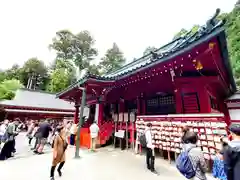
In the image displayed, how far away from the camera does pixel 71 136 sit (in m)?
9.78

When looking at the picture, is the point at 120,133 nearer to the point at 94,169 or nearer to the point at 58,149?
the point at 94,169

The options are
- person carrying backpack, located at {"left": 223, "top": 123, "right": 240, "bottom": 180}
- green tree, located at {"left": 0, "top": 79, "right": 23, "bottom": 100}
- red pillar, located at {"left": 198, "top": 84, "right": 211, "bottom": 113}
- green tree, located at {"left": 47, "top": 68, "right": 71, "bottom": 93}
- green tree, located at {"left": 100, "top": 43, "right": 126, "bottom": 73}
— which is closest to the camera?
person carrying backpack, located at {"left": 223, "top": 123, "right": 240, "bottom": 180}

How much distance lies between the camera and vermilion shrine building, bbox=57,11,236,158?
15.2 ft

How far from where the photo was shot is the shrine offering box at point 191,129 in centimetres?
455

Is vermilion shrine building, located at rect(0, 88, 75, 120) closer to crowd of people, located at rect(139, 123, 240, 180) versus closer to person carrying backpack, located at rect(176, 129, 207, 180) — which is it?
crowd of people, located at rect(139, 123, 240, 180)

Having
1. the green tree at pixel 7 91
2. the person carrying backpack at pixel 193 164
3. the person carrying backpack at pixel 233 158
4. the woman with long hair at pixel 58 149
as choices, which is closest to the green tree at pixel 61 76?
the green tree at pixel 7 91

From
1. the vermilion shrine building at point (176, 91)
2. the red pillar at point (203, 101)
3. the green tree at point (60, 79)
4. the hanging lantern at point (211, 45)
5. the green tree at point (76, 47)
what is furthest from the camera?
the green tree at point (76, 47)

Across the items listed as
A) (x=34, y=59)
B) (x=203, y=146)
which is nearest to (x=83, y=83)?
(x=203, y=146)

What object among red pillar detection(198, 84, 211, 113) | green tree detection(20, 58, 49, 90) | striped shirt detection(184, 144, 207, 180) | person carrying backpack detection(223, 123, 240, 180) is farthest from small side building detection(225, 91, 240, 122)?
green tree detection(20, 58, 49, 90)

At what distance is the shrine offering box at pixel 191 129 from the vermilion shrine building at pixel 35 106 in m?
20.6

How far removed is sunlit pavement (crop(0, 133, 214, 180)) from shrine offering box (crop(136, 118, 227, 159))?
0.80m

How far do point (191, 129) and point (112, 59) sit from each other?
37959mm

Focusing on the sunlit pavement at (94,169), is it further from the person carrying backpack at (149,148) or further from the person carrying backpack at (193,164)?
the person carrying backpack at (193,164)

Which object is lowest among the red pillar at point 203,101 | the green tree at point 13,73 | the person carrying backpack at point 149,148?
the person carrying backpack at point 149,148
